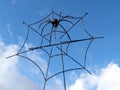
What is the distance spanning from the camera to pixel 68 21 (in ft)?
21.9

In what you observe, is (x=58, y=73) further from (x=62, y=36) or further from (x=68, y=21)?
(x=68, y=21)

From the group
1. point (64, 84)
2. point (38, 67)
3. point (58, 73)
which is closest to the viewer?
point (64, 84)

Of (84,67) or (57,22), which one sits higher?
(57,22)

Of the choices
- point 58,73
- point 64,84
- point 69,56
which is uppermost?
point 69,56

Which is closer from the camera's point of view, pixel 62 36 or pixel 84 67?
pixel 84 67

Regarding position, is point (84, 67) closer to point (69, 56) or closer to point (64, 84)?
point (69, 56)

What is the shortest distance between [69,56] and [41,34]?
111 cm

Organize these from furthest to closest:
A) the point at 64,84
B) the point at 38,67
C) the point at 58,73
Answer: the point at 38,67
the point at 58,73
the point at 64,84

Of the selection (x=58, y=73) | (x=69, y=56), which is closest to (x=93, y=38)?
(x=69, y=56)

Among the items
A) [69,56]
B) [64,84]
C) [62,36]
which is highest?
[62,36]

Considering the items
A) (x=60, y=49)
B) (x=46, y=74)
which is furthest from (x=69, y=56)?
(x=46, y=74)

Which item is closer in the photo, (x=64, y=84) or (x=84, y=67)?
(x=64, y=84)

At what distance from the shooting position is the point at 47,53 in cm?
646

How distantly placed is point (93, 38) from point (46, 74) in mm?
1538
